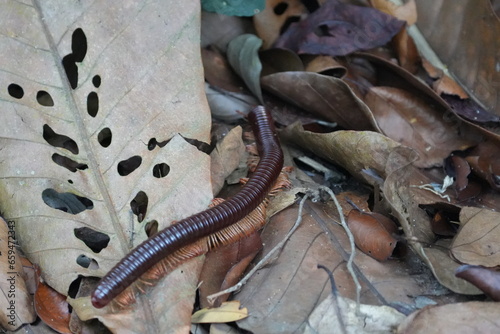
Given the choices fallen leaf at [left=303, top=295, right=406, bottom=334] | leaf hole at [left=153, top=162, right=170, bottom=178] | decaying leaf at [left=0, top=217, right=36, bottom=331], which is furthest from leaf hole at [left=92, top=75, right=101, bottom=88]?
fallen leaf at [left=303, top=295, right=406, bottom=334]

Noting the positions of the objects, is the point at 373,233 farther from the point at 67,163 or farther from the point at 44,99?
the point at 44,99

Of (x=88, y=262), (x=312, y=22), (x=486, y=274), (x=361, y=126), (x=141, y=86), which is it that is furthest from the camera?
(x=312, y=22)

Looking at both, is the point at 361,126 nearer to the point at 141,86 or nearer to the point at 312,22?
the point at 312,22

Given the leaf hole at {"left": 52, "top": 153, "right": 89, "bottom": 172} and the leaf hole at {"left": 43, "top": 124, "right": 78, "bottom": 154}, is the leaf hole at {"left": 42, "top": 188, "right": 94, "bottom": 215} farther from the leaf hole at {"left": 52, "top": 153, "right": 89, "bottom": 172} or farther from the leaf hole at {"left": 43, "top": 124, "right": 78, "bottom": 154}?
the leaf hole at {"left": 43, "top": 124, "right": 78, "bottom": 154}

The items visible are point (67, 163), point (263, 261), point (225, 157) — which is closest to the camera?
point (263, 261)

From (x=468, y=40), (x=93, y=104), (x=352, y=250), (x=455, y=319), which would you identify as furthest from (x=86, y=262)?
(x=468, y=40)

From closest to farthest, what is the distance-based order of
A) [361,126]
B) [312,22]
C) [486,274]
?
[486,274] → [361,126] → [312,22]

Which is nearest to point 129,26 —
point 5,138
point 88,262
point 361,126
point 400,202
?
point 5,138
